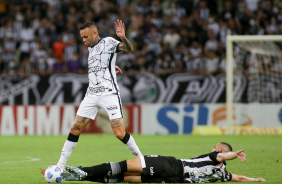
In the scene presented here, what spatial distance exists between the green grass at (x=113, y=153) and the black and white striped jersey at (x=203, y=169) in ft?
3.13

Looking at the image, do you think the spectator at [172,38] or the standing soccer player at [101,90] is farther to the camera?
the spectator at [172,38]

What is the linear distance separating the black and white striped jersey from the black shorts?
12 cm

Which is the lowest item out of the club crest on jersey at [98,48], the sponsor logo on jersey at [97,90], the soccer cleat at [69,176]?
the soccer cleat at [69,176]

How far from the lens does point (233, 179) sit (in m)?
9.30

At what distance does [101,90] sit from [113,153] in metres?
4.98

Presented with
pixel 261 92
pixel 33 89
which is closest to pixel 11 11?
pixel 33 89

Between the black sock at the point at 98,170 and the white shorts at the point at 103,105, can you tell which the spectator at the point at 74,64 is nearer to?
the white shorts at the point at 103,105

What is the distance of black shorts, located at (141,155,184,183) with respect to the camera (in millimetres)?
8961

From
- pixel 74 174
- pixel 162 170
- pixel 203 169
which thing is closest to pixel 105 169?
pixel 74 174

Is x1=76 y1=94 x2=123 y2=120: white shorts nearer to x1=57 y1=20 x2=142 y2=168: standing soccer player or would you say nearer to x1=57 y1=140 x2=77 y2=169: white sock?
x1=57 y1=20 x2=142 y2=168: standing soccer player

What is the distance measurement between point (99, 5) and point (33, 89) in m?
6.86

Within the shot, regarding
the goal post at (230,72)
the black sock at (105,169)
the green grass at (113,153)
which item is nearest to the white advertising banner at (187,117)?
the goal post at (230,72)

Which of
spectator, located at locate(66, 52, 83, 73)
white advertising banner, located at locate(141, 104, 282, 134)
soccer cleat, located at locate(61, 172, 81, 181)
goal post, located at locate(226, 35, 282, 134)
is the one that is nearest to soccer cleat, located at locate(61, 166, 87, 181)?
soccer cleat, located at locate(61, 172, 81, 181)

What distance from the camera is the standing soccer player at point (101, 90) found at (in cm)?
997
